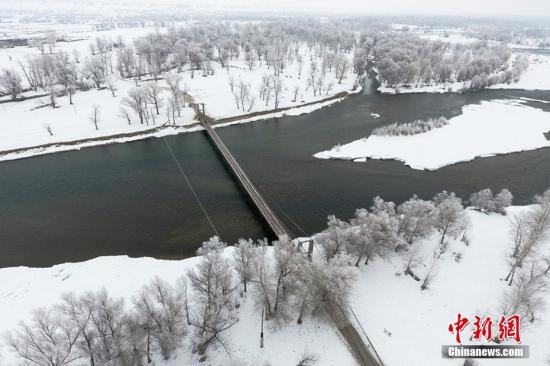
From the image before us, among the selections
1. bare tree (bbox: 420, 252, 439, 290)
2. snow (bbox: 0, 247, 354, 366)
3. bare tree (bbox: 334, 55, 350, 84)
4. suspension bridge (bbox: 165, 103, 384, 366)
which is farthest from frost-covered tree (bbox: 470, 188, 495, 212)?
bare tree (bbox: 334, 55, 350, 84)

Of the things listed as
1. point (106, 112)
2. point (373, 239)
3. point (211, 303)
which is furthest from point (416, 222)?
point (106, 112)

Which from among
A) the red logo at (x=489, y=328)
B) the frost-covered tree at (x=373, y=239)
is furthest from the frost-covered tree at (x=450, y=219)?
the red logo at (x=489, y=328)

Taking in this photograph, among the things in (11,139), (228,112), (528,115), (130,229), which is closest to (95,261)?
(130,229)

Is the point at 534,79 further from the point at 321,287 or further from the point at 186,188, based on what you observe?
the point at 321,287

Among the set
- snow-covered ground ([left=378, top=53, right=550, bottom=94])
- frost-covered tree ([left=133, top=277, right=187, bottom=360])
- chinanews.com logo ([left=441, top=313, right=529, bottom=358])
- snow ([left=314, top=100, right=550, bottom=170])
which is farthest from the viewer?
snow-covered ground ([left=378, top=53, right=550, bottom=94])

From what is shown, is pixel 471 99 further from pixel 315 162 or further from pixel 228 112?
pixel 228 112

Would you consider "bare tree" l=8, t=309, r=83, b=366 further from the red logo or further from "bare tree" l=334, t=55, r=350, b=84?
"bare tree" l=334, t=55, r=350, b=84

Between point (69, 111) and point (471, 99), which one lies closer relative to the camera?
point (69, 111)
